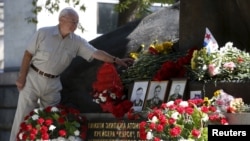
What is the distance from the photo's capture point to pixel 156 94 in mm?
7883

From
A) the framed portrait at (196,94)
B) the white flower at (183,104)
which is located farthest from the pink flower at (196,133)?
the framed portrait at (196,94)

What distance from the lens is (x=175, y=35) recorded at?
919 cm

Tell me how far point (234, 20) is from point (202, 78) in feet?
3.68

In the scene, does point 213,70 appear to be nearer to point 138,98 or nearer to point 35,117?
point 138,98

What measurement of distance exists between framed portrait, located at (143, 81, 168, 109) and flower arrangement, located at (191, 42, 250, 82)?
14.4 inches

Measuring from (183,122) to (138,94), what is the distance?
1343 mm

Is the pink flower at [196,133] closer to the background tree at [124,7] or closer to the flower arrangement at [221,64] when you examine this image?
the flower arrangement at [221,64]

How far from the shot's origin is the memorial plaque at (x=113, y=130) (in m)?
7.84

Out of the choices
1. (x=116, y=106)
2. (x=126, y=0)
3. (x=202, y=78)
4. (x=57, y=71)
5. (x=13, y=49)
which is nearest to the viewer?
(x=202, y=78)

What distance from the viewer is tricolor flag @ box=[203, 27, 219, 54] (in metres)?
7.67

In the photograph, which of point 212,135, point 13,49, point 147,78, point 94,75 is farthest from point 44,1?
point 212,135

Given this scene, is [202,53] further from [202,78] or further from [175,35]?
[175,35]

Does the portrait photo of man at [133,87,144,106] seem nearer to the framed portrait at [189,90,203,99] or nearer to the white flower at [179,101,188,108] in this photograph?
the framed portrait at [189,90,203,99]

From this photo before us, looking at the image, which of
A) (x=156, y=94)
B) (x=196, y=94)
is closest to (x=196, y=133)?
(x=196, y=94)
